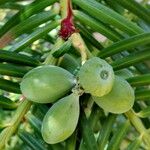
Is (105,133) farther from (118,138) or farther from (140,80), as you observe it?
(140,80)

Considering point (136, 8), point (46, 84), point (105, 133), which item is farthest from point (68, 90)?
point (136, 8)

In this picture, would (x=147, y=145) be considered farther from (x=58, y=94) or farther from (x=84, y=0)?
(x=84, y=0)

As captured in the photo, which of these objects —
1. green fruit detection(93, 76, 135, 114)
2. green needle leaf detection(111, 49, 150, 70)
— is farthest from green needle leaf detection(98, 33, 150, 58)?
green fruit detection(93, 76, 135, 114)

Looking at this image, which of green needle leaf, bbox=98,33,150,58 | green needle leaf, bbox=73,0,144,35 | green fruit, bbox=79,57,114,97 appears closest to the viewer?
green fruit, bbox=79,57,114,97

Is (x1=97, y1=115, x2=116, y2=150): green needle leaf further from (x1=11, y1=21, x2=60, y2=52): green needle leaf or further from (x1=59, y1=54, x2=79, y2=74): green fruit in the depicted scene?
(x1=11, y1=21, x2=60, y2=52): green needle leaf

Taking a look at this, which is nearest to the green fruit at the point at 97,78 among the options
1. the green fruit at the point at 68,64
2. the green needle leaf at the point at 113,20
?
the green fruit at the point at 68,64

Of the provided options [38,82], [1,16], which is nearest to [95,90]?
[38,82]
